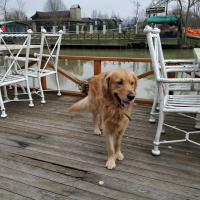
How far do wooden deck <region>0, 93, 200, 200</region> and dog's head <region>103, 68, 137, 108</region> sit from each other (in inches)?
25.9

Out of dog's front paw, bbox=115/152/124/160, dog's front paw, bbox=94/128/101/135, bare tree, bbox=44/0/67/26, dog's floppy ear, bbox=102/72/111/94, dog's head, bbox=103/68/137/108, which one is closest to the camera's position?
dog's head, bbox=103/68/137/108

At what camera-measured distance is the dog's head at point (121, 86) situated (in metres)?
1.71

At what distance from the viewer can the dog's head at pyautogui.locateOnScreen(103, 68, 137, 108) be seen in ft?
5.60

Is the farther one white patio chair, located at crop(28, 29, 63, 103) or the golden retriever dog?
white patio chair, located at crop(28, 29, 63, 103)

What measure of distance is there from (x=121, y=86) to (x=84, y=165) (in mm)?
852

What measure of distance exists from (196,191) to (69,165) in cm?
113

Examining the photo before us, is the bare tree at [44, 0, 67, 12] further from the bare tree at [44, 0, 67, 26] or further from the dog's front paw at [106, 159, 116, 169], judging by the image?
the dog's front paw at [106, 159, 116, 169]

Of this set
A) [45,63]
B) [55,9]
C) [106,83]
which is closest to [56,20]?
[55,9]

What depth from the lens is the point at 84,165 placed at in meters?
1.91

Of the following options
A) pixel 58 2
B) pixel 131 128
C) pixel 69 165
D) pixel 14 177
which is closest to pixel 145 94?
pixel 131 128

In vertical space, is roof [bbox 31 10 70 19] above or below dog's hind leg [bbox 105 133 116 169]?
above

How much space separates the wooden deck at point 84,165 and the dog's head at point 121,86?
657 millimetres

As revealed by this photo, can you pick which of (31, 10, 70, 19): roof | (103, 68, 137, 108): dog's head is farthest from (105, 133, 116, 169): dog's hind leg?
(31, 10, 70, 19): roof

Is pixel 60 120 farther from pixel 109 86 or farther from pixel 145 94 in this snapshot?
pixel 145 94
